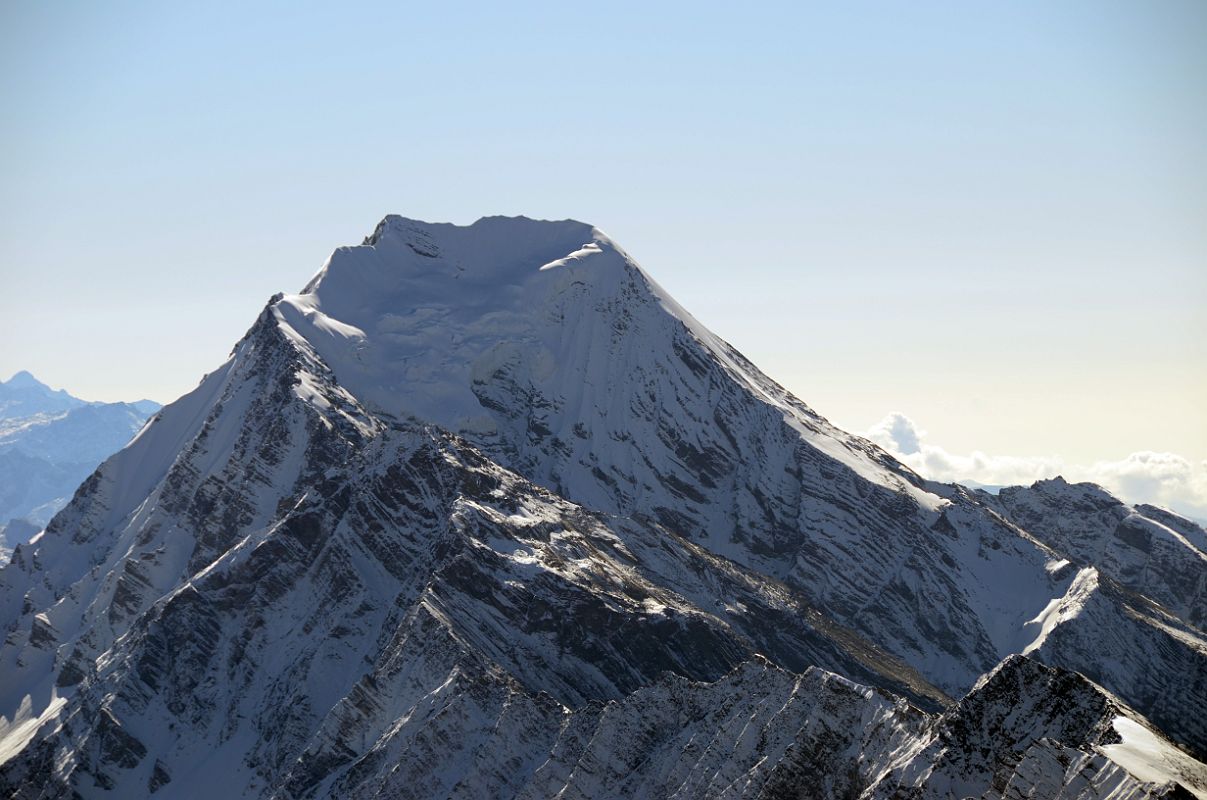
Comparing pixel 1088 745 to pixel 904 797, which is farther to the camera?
pixel 904 797

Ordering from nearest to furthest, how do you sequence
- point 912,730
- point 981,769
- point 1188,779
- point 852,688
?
point 1188,779, point 981,769, point 912,730, point 852,688

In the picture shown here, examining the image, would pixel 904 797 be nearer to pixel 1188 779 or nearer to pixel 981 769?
pixel 981 769

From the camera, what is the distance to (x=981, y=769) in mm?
163500

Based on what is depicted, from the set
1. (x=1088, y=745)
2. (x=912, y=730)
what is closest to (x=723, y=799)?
(x=912, y=730)

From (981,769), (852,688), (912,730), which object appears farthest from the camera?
(852,688)

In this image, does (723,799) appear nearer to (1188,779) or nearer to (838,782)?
(838,782)

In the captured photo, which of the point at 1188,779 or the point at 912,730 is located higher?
the point at 1188,779

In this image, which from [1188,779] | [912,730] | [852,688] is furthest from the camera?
[852,688]

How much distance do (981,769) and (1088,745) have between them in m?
12.7

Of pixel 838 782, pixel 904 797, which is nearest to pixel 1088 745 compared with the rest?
pixel 904 797

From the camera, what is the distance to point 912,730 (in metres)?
177

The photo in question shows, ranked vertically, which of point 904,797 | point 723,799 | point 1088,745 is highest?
point 1088,745

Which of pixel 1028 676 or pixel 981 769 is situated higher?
pixel 1028 676

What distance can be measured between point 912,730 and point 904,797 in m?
12.2
